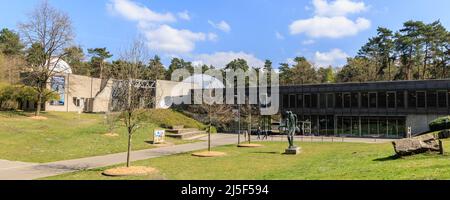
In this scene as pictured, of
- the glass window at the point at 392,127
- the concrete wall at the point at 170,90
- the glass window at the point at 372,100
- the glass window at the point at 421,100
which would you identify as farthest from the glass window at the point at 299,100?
the concrete wall at the point at 170,90

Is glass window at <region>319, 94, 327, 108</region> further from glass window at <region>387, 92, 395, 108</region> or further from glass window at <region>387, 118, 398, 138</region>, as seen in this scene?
glass window at <region>387, 118, 398, 138</region>

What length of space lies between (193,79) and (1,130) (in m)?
52.9

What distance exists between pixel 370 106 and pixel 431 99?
6.96 meters

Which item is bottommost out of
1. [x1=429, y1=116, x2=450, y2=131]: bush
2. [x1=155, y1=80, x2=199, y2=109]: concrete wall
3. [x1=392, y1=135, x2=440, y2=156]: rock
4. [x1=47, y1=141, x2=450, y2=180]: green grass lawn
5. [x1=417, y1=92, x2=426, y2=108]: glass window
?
[x1=47, y1=141, x2=450, y2=180]: green grass lawn

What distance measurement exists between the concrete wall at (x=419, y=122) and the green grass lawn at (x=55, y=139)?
98.1 ft

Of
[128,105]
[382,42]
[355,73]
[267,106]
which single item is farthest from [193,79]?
[128,105]

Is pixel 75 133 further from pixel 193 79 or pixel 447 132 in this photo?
pixel 193 79

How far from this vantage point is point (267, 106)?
56.5 m

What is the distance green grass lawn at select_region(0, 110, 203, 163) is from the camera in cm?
2334

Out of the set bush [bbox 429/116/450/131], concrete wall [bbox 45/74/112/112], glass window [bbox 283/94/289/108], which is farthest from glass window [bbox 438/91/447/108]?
concrete wall [bbox 45/74/112/112]

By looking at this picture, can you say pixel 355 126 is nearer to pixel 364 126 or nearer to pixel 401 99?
pixel 364 126

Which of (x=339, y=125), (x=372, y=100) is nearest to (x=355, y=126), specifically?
(x=339, y=125)

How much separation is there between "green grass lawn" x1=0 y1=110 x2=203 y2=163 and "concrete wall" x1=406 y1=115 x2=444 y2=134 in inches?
1177

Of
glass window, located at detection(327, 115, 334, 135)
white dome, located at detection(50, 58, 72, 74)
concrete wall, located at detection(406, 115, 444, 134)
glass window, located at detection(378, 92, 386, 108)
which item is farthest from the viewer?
glass window, located at detection(327, 115, 334, 135)
